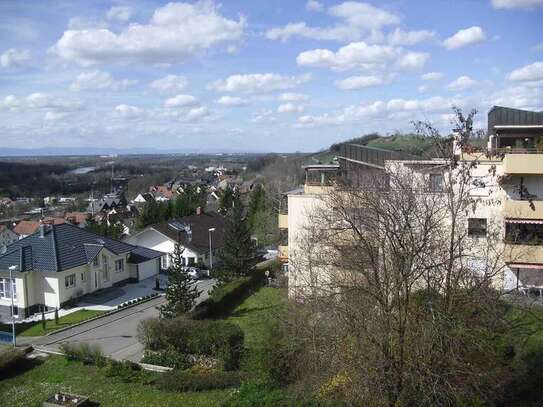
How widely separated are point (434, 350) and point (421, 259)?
80.3 inches

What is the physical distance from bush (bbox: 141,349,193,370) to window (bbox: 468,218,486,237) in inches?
505

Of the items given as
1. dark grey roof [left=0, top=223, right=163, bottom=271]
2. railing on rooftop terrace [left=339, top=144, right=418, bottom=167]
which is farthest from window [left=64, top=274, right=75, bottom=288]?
railing on rooftop terrace [left=339, top=144, right=418, bottom=167]

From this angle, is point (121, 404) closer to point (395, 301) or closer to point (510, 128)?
point (395, 301)

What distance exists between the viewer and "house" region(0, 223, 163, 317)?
31.0m

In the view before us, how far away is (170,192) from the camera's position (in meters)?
128

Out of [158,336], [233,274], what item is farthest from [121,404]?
[233,274]

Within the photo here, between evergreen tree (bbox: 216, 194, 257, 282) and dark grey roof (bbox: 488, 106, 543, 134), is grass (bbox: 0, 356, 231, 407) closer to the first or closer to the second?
evergreen tree (bbox: 216, 194, 257, 282)

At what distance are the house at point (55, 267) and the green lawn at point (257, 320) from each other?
35.8 feet

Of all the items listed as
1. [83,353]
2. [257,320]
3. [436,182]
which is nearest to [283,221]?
[257,320]

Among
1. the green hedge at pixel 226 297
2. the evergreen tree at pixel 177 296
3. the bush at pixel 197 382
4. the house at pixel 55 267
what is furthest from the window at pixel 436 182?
the house at pixel 55 267

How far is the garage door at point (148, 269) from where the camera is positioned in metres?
38.2

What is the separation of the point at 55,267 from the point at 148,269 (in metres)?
9.21

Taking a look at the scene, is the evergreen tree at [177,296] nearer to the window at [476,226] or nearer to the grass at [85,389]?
the grass at [85,389]

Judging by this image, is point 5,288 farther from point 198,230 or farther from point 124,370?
point 198,230
